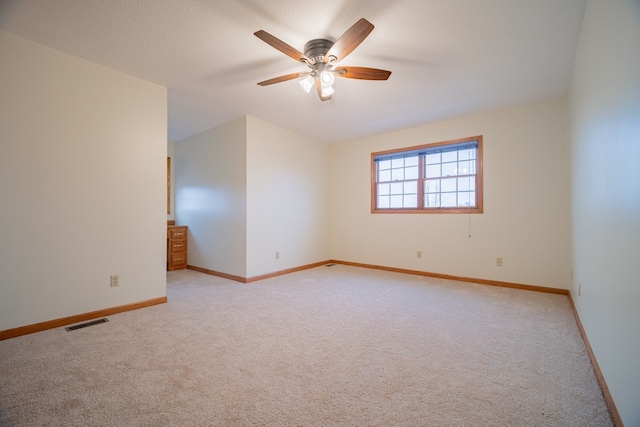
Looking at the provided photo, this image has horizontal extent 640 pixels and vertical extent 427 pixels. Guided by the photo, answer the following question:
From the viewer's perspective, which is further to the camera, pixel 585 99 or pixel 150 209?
pixel 150 209

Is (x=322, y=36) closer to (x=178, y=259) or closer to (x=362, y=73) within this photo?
(x=362, y=73)

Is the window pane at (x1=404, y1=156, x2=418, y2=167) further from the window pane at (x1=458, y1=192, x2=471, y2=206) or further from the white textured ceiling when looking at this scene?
the white textured ceiling

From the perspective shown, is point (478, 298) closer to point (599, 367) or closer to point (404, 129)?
point (599, 367)

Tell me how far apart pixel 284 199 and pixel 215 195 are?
118cm

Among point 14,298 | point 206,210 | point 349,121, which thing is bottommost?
point 14,298

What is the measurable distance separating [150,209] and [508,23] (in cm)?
383

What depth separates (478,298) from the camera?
10.8ft

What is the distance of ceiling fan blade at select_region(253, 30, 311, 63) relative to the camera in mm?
1826

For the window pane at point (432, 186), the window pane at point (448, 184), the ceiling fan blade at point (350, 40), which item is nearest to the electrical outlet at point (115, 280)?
the ceiling fan blade at point (350, 40)

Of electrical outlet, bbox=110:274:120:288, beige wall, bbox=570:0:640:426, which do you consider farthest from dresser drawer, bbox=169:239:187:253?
beige wall, bbox=570:0:640:426

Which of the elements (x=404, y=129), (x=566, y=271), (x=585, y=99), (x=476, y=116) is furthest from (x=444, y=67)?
(x=566, y=271)

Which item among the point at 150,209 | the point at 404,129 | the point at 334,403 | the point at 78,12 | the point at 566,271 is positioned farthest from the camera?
the point at 404,129

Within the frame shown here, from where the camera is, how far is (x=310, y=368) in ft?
5.92

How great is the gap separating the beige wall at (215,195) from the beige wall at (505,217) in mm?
2523
